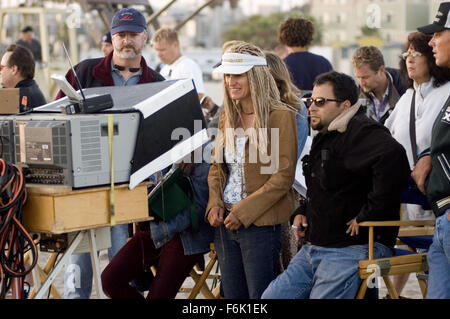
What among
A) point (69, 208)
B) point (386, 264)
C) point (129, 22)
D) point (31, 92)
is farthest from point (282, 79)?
point (31, 92)

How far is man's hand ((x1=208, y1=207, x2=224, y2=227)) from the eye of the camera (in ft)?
14.8

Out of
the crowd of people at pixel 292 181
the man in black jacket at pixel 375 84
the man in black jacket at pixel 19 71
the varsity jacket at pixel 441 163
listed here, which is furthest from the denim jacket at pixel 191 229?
the man in black jacket at pixel 19 71

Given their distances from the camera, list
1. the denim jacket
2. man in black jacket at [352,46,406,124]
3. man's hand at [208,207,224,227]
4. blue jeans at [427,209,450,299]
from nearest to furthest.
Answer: blue jeans at [427,209,450,299], man's hand at [208,207,224,227], the denim jacket, man in black jacket at [352,46,406,124]

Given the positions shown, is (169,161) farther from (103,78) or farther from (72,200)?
(103,78)

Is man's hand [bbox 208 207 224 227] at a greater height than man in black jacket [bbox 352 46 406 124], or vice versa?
man in black jacket [bbox 352 46 406 124]

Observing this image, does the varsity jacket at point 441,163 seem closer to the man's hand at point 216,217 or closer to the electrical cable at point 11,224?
the man's hand at point 216,217

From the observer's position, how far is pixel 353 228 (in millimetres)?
4191

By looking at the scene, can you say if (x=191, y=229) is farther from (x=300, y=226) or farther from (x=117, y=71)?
(x=117, y=71)

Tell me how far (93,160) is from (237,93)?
3.33 feet

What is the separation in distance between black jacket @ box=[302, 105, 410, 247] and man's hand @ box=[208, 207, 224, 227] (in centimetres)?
49

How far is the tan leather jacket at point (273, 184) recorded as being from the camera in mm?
4414

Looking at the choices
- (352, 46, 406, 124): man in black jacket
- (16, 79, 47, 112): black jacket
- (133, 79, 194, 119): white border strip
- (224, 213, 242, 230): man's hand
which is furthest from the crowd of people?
(16, 79, 47, 112): black jacket

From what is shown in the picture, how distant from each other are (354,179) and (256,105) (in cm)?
66

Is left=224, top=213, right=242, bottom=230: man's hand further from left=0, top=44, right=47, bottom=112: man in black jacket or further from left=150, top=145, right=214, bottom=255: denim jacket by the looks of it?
left=0, top=44, right=47, bottom=112: man in black jacket
